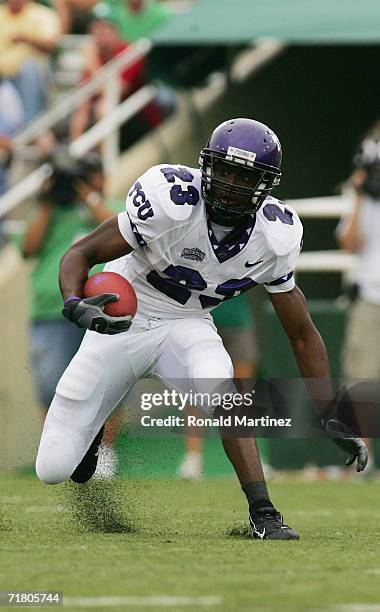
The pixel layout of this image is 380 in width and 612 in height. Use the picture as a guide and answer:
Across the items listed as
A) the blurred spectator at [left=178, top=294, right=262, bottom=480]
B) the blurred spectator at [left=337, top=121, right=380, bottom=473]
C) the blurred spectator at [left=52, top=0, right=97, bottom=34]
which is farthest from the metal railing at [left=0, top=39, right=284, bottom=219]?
the blurred spectator at [left=178, top=294, right=262, bottom=480]

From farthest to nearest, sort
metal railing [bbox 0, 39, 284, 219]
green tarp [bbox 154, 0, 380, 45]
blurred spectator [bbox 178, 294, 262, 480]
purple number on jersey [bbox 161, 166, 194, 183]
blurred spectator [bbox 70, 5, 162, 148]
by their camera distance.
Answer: blurred spectator [bbox 70, 5, 162, 148] < metal railing [bbox 0, 39, 284, 219] < green tarp [bbox 154, 0, 380, 45] < blurred spectator [bbox 178, 294, 262, 480] < purple number on jersey [bbox 161, 166, 194, 183]

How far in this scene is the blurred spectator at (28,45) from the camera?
10.7 meters

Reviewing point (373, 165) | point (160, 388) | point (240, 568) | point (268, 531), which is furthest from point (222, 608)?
point (373, 165)

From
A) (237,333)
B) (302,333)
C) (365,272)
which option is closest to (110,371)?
(302,333)

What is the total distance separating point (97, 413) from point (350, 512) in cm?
174

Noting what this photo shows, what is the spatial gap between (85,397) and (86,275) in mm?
512

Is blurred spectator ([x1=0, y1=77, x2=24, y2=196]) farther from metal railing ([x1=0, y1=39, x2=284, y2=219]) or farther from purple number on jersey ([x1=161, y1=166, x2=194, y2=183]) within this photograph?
purple number on jersey ([x1=161, y1=166, x2=194, y2=183])

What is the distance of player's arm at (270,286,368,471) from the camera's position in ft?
18.7

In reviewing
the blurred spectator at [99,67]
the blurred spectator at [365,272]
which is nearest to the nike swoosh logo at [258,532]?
the blurred spectator at [365,272]

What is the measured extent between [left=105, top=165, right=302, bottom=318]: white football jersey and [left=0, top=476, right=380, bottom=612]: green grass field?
870 mm

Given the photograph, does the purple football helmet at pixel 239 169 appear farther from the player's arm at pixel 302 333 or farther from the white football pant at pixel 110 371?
the white football pant at pixel 110 371

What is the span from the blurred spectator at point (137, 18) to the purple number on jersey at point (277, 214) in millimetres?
5156

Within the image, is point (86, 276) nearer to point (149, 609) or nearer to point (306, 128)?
point (149, 609)

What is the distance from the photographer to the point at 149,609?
377 cm
